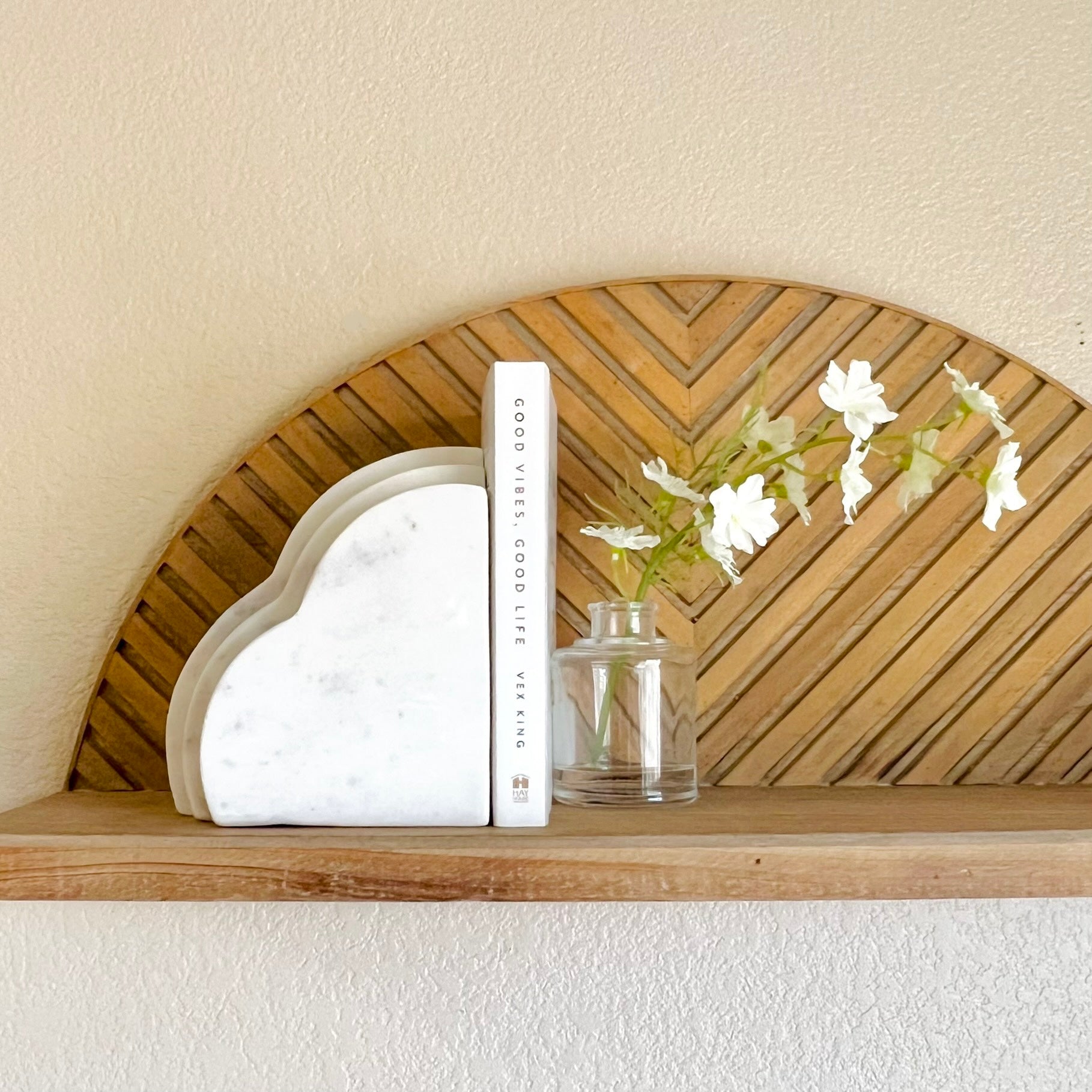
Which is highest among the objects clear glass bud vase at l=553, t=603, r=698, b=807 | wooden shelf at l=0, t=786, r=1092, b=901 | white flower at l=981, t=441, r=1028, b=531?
white flower at l=981, t=441, r=1028, b=531

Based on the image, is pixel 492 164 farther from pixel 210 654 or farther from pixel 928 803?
pixel 928 803

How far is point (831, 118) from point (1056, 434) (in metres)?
0.28

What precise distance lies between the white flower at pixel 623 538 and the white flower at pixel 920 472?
0.50 feet

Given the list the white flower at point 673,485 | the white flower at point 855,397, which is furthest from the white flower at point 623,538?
the white flower at point 855,397

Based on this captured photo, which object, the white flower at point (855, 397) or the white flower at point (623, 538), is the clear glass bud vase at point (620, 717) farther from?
the white flower at point (855, 397)

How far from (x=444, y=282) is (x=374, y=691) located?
12.9 inches

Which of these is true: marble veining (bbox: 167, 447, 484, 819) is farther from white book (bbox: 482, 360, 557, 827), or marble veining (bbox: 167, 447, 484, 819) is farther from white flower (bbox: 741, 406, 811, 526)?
white flower (bbox: 741, 406, 811, 526)

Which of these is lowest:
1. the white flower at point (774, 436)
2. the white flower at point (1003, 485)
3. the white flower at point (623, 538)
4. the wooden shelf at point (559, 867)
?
the wooden shelf at point (559, 867)

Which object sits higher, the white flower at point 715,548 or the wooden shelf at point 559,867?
the white flower at point 715,548

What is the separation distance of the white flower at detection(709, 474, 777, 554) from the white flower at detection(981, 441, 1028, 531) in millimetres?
130

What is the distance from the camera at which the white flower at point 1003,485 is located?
2.10 ft

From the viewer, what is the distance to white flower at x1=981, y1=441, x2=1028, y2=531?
25.2 inches

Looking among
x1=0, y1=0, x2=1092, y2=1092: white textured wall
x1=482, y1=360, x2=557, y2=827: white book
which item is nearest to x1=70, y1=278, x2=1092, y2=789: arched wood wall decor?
x1=0, y1=0, x2=1092, y2=1092: white textured wall

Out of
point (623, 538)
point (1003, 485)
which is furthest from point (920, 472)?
point (623, 538)
